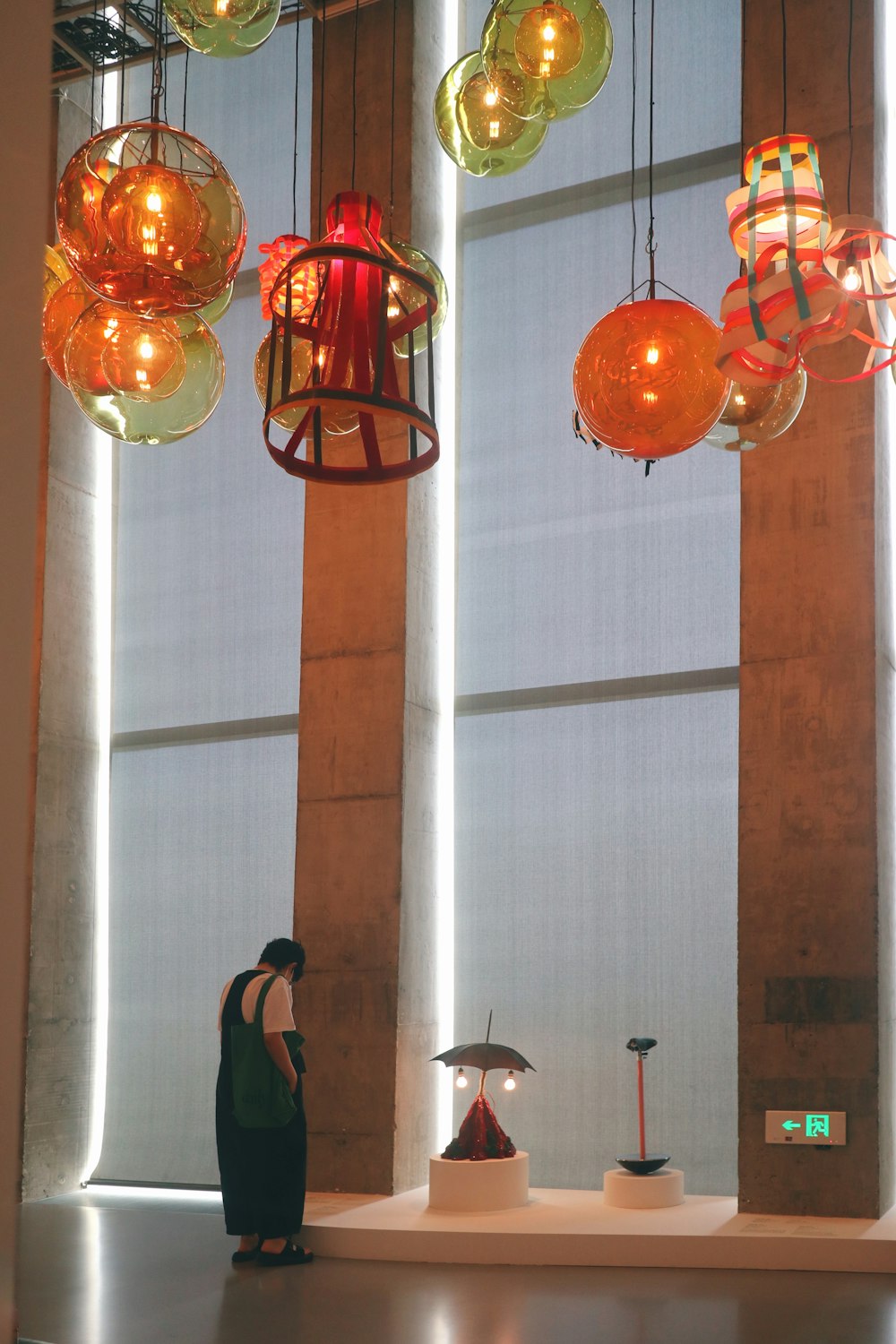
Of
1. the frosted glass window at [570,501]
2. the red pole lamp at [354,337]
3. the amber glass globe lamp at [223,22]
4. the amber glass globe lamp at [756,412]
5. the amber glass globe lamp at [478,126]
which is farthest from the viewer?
the frosted glass window at [570,501]

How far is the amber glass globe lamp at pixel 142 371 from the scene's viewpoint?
3574 mm

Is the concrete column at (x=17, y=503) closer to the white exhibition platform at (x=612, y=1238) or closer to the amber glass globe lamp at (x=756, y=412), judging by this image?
the amber glass globe lamp at (x=756, y=412)

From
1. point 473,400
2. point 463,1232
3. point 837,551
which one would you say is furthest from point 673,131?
point 463,1232

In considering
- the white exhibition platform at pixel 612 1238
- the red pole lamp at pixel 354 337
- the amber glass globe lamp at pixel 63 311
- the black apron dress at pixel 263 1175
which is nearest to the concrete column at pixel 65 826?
the white exhibition platform at pixel 612 1238

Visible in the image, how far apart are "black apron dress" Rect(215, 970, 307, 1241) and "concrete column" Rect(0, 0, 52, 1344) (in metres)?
4.25

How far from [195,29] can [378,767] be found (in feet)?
12.6

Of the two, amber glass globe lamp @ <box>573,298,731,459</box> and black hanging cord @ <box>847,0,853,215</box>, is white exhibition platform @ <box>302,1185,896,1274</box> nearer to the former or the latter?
amber glass globe lamp @ <box>573,298,731,459</box>

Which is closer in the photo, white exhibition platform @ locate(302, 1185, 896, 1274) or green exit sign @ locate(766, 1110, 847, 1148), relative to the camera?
white exhibition platform @ locate(302, 1185, 896, 1274)

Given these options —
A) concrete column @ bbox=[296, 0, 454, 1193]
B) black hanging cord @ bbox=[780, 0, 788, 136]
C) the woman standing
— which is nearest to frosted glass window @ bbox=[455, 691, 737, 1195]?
concrete column @ bbox=[296, 0, 454, 1193]

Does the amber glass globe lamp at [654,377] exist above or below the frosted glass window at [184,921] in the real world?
above

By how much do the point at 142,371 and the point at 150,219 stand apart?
0.47 m

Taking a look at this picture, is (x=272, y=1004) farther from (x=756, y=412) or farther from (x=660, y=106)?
(x=660, y=106)

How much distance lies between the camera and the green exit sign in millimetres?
5824

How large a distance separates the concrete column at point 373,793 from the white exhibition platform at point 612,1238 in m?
0.82
